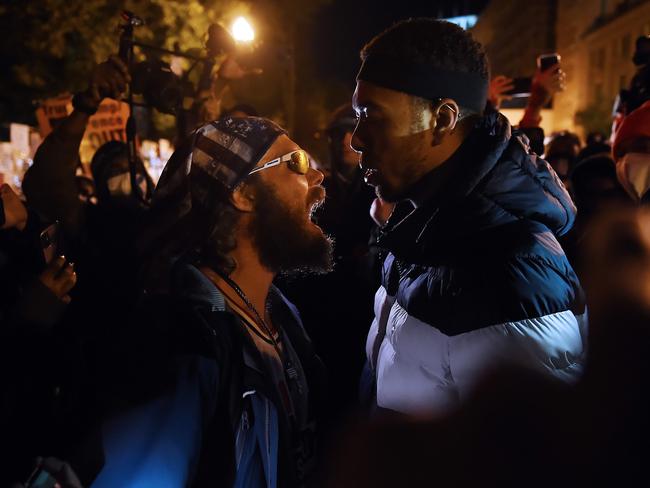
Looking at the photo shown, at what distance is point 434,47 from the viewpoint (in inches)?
68.6

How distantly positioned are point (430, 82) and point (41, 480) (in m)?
1.39

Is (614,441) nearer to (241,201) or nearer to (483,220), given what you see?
(483,220)

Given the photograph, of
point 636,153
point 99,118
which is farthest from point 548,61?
point 99,118

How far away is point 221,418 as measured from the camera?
149 centimetres

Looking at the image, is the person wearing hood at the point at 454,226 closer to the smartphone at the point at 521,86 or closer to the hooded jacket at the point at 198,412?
the hooded jacket at the point at 198,412

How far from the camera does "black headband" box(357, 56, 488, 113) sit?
1.73 meters

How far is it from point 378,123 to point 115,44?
14.4 meters

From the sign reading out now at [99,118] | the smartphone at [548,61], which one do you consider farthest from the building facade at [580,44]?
the smartphone at [548,61]

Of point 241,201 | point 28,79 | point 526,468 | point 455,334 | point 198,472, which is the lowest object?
point 28,79

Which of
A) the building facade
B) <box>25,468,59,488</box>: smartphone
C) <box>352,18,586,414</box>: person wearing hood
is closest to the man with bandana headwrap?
<box>25,468,59,488</box>: smartphone

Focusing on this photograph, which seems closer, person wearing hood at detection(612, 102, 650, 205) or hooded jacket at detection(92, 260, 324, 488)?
hooded jacket at detection(92, 260, 324, 488)

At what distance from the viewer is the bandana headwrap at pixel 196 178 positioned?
1938 mm

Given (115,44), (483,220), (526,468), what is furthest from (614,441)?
(115,44)

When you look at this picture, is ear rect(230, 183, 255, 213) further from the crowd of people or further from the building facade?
the building facade
